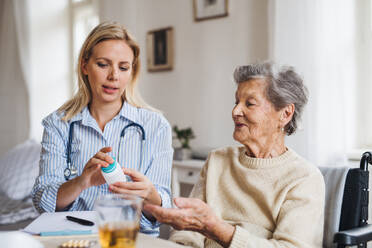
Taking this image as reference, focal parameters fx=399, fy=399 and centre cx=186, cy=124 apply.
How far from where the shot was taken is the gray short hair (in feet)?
4.49

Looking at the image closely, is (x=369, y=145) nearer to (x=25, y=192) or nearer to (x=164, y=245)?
(x=164, y=245)

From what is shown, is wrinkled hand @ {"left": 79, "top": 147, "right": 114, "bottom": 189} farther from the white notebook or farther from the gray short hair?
the gray short hair

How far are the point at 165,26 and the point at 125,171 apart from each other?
8.38 feet

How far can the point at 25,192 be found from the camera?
2.91 metres

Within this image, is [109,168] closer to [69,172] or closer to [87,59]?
[69,172]

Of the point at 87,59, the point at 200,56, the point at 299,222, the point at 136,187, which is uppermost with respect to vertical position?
the point at 200,56

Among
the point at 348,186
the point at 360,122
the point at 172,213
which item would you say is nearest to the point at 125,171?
the point at 172,213

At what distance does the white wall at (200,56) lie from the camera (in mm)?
2918

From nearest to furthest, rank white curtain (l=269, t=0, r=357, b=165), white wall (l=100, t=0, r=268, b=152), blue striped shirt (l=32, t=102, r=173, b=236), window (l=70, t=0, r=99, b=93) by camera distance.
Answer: blue striped shirt (l=32, t=102, r=173, b=236)
white curtain (l=269, t=0, r=357, b=165)
white wall (l=100, t=0, r=268, b=152)
window (l=70, t=0, r=99, b=93)

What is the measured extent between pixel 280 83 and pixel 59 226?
2.76 ft

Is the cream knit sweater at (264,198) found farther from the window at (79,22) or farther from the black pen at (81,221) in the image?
the window at (79,22)

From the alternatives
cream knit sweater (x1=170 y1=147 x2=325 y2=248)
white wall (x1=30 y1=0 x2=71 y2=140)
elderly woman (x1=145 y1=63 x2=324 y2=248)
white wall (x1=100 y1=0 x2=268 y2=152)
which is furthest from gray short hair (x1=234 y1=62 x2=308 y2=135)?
white wall (x1=30 y1=0 x2=71 y2=140)

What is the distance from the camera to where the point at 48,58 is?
15.8 ft

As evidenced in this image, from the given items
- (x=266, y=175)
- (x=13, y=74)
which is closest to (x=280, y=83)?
(x=266, y=175)
